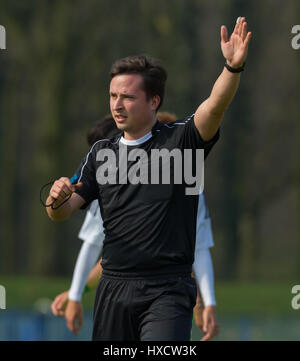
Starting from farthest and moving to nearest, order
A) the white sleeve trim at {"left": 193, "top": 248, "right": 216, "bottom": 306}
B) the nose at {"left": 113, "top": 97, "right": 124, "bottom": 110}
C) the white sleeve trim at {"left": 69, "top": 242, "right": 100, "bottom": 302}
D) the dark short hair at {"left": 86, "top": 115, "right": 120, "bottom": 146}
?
the white sleeve trim at {"left": 69, "top": 242, "right": 100, "bottom": 302} → the dark short hair at {"left": 86, "top": 115, "right": 120, "bottom": 146} → the white sleeve trim at {"left": 193, "top": 248, "right": 216, "bottom": 306} → the nose at {"left": 113, "top": 97, "right": 124, "bottom": 110}

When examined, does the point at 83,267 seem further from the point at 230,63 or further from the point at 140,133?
the point at 230,63

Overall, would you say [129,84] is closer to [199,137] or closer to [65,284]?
[199,137]

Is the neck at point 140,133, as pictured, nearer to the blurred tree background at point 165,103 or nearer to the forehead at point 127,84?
the forehead at point 127,84

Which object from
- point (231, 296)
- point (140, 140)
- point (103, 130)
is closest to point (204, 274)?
point (103, 130)

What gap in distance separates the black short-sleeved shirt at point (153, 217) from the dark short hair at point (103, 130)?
4.19ft

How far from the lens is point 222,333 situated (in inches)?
502

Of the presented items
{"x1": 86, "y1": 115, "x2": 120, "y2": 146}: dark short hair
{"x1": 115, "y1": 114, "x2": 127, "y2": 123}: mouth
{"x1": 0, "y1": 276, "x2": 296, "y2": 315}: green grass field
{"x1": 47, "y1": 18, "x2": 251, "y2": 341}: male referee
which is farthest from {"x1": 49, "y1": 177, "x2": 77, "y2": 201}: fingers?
{"x1": 0, "y1": 276, "x2": 296, "y2": 315}: green grass field

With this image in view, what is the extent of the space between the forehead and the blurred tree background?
19.3 meters

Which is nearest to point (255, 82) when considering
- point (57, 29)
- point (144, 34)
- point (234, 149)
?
point (234, 149)

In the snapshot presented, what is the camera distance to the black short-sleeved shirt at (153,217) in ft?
18.0

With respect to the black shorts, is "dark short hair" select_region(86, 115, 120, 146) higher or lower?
higher

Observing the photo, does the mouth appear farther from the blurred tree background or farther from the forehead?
the blurred tree background

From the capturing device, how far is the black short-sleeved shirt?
5.48 metres

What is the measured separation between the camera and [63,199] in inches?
217
